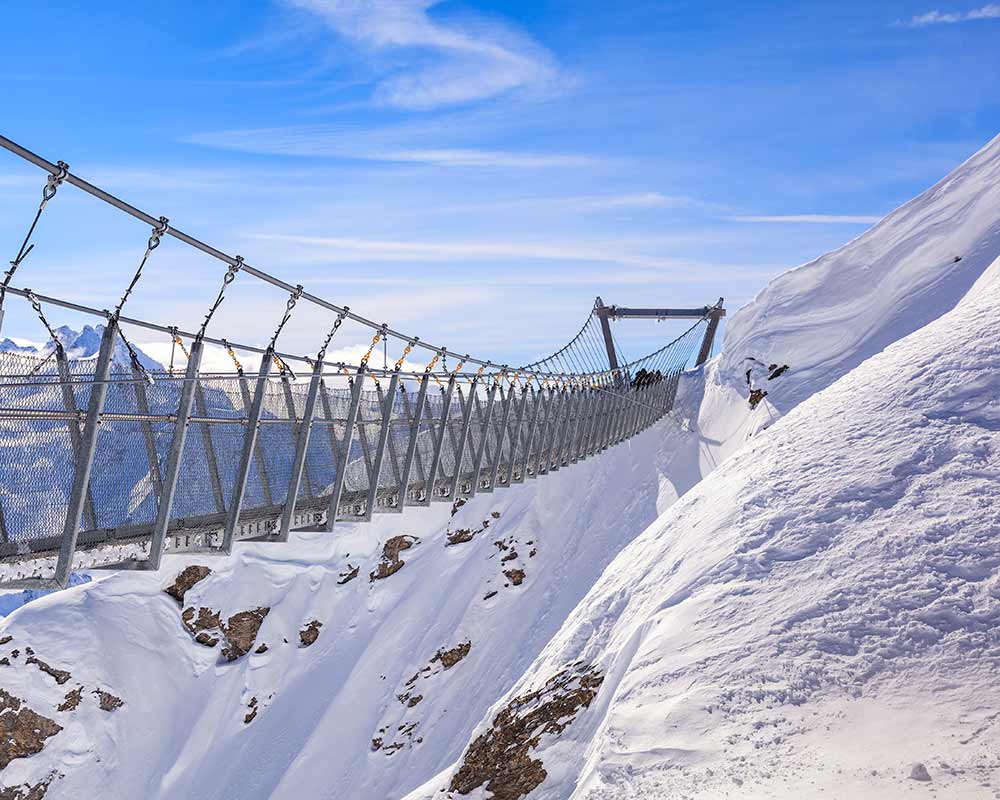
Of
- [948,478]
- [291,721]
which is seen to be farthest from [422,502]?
[291,721]

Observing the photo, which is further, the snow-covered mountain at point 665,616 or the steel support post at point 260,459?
the steel support post at point 260,459

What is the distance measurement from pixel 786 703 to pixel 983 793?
1.66m

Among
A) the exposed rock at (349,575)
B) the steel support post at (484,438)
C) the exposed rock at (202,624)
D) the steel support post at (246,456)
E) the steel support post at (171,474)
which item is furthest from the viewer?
the exposed rock at (349,575)

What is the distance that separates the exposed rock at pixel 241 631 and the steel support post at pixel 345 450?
4280cm

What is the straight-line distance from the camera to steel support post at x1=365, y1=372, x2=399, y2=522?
1122 cm

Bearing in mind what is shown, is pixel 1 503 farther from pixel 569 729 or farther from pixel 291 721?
pixel 291 721

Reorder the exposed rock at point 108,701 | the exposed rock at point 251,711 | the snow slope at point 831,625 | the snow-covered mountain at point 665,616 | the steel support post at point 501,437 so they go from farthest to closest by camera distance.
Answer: the exposed rock at point 108,701 < the exposed rock at point 251,711 < the steel support post at point 501,437 < the snow-covered mountain at point 665,616 < the snow slope at point 831,625

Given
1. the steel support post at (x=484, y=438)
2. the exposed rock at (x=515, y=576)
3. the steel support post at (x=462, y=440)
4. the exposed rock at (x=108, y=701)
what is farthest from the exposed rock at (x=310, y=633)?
the steel support post at (x=462, y=440)

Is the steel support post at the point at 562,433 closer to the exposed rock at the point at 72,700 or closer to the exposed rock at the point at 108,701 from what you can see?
the exposed rock at the point at 108,701

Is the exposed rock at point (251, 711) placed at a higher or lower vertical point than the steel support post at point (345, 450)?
lower

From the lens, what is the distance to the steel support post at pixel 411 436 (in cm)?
1209

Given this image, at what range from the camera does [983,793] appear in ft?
18.0

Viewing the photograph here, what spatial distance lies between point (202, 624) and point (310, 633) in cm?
600

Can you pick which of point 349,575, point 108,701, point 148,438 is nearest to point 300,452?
point 148,438
